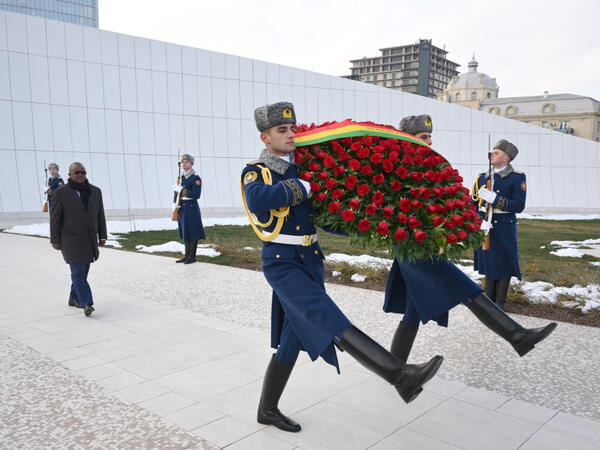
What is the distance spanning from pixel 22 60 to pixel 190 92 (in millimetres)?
6814

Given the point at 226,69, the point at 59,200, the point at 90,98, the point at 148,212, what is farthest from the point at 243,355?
the point at 226,69

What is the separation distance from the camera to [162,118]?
2262 centimetres

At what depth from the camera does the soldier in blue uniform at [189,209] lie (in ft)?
31.7

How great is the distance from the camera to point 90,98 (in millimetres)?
21156

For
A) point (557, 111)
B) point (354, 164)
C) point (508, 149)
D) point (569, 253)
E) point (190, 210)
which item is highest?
point (557, 111)

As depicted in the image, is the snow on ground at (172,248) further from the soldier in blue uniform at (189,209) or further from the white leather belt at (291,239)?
the white leather belt at (291,239)

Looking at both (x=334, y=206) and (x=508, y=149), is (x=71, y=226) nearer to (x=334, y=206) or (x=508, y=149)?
(x=334, y=206)

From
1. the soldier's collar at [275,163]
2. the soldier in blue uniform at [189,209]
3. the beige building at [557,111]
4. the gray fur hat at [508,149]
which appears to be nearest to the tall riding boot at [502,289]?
the gray fur hat at [508,149]

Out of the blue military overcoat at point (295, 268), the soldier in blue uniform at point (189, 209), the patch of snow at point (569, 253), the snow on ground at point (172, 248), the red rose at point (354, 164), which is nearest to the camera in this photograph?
the blue military overcoat at point (295, 268)

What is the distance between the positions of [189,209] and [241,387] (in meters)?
6.41

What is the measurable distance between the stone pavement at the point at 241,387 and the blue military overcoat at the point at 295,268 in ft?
2.21

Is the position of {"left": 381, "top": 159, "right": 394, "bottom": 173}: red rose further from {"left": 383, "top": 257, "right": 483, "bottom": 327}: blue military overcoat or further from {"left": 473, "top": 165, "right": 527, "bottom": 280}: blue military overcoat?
{"left": 473, "top": 165, "right": 527, "bottom": 280}: blue military overcoat

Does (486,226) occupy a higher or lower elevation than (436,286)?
higher

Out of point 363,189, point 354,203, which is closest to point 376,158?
point 363,189
